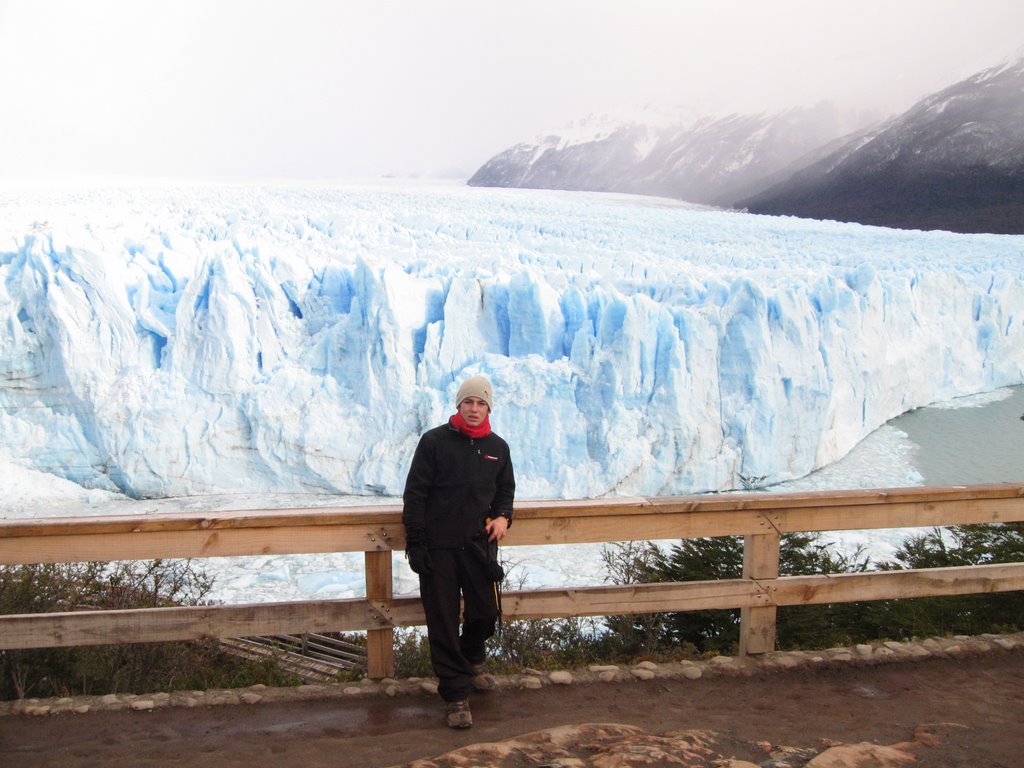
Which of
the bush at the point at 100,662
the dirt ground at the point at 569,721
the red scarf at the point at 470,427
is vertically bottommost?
the bush at the point at 100,662

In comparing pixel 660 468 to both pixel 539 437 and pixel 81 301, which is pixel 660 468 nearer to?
pixel 539 437

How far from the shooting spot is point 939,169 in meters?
14.9

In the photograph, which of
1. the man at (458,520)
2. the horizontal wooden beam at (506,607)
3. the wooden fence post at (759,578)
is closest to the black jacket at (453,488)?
the man at (458,520)

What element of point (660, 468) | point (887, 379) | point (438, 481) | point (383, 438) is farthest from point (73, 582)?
point (887, 379)

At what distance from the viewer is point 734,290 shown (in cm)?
907

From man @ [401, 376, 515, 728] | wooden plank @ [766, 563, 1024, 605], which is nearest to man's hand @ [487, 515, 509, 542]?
man @ [401, 376, 515, 728]

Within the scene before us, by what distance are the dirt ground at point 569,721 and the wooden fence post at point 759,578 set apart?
11cm

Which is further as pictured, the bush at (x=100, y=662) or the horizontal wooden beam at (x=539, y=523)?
the bush at (x=100, y=662)

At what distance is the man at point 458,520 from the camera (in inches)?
84.7

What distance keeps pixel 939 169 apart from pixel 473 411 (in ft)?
50.7

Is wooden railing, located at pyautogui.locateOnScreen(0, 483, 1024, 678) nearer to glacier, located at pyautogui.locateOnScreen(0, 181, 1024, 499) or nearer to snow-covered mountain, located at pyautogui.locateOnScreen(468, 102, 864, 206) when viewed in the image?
glacier, located at pyautogui.locateOnScreen(0, 181, 1024, 499)

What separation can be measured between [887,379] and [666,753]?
9468 millimetres

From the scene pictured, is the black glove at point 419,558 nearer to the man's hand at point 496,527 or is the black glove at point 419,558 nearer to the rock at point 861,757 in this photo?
the man's hand at point 496,527

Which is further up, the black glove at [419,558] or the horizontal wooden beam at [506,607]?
the black glove at [419,558]
